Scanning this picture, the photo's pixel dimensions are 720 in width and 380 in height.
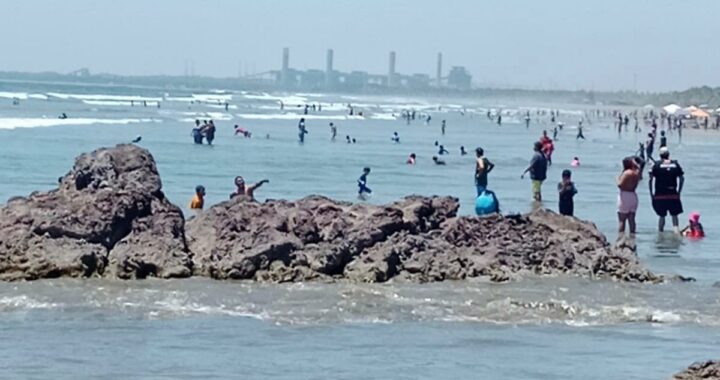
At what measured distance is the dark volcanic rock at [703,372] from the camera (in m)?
7.54

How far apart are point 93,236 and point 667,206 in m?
9.61

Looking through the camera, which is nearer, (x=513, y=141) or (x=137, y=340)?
(x=137, y=340)

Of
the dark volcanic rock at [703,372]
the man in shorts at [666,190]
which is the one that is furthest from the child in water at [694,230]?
the dark volcanic rock at [703,372]

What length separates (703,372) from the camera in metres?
7.60

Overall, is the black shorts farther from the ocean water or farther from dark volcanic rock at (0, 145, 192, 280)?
dark volcanic rock at (0, 145, 192, 280)

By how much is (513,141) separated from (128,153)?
158 feet

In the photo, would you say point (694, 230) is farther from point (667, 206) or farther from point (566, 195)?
point (566, 195)

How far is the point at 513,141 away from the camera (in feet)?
211

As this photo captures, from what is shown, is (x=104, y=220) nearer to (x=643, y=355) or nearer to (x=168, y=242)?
(x=168, y=242)

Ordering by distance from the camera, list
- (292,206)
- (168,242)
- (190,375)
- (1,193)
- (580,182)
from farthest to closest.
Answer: (580,182)
(1,193)
(292,206)
(168,242)
(190,375)

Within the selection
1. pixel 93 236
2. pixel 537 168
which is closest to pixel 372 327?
pixel 93 236

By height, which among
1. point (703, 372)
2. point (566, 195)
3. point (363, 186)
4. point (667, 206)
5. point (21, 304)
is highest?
point (703, 372)

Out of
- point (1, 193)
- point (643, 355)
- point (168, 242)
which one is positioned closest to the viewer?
point (643, 355)

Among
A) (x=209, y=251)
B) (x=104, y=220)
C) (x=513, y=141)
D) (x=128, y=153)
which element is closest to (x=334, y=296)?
(x=209, y=251)
